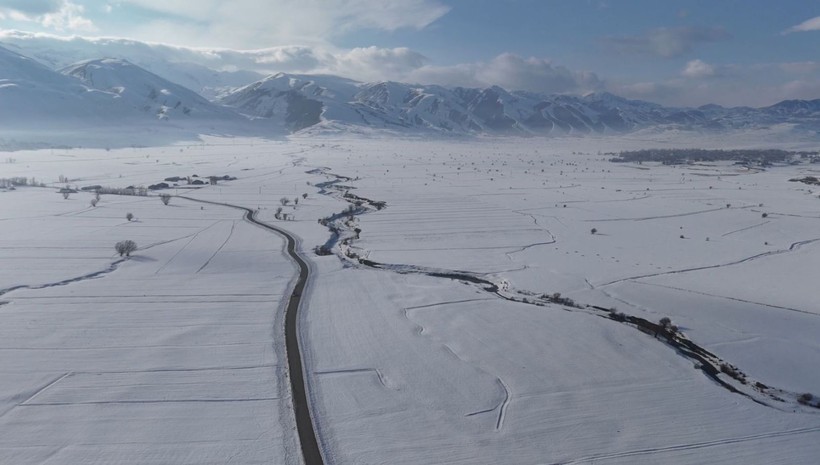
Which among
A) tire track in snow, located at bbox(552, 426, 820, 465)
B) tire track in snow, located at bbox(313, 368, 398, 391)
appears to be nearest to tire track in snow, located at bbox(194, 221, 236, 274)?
tire track in snow, located at bbox(313, 368, 398, 391)

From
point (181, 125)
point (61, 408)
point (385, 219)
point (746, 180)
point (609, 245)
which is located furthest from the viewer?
point (181, 125)

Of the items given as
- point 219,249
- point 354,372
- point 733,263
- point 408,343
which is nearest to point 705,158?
point 733,263

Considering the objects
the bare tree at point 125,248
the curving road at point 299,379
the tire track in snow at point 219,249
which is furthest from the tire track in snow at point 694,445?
the bare tree at point 125,248

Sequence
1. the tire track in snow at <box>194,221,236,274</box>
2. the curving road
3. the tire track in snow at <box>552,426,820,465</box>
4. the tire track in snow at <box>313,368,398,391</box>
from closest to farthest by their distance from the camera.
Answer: the tire track in snow at <box>552,426,820,465</box> < the curving road < the tire track in snow at <box>313,368,398,391</box> < the tire track in snow at <box>194,221,236,274</box>

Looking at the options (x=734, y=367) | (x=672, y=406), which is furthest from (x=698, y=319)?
(x=672, y=406)

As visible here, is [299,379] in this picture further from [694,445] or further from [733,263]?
[733,263]

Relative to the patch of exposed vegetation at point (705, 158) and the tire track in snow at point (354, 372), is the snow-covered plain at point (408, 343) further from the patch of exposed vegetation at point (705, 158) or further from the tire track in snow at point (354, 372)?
the patch of exposed vegetation at point (705, 158)

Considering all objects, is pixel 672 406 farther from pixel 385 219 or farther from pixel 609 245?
pixel 385 219

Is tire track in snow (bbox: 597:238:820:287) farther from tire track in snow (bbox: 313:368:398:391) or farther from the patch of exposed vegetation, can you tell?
the patch of exposed vegetation
